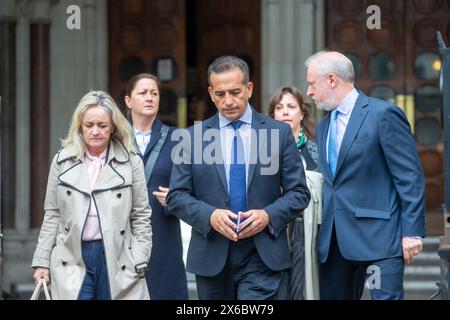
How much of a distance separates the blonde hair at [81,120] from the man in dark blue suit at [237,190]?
398mm

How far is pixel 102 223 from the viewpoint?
19.3 ft

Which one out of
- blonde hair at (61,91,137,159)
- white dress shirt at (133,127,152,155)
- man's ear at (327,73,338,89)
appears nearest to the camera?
blonde hair at (61,91,137,159)

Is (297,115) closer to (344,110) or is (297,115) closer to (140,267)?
(344,110)

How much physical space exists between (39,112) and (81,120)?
20.3ft

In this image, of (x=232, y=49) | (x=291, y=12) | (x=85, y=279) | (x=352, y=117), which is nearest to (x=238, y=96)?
(x=352, y=117)

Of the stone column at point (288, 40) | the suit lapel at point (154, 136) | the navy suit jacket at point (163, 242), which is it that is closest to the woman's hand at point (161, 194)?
the navy suit jacket at point (163, 242)

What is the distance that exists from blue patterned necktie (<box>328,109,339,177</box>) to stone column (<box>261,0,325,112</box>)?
5.37 meters

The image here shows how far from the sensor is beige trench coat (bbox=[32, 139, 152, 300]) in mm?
5887

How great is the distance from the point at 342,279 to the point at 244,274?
0.79 meters

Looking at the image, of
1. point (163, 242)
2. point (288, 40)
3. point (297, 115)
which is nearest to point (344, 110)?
point (297, 115)

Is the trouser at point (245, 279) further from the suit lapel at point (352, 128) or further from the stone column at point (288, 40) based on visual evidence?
the stone column at point (288, 40)

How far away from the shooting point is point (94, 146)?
6109 millimetres

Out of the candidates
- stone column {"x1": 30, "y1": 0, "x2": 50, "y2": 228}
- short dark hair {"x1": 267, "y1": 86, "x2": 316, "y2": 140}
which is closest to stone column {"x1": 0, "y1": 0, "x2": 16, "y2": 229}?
stone column {"x1": 30, "y1": 0, "x2": 50, "y2": 228}

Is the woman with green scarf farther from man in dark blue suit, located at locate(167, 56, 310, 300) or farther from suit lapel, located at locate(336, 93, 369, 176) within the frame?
man in dark blue suit, located at locate(167, 56, 310, 300)
